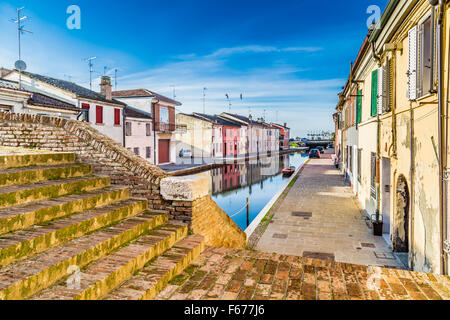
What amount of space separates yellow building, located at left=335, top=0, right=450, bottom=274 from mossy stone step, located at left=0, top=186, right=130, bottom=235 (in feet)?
16.4

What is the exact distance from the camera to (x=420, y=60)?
5242mm

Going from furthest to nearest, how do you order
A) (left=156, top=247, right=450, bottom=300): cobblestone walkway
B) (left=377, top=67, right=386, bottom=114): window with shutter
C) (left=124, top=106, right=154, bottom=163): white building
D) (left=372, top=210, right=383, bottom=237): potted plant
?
(left=124, top=106, right=154, bottom=163): white building, (left=372, top=210, right=383, bottom=237): potted plant, (left=377, top=67, right=386, bottom=114): window with shutter, (left=156, top=247, right=450, bottom=300): cobblestone walkway

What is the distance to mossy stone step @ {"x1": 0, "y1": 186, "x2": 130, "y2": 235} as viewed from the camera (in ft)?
9.72

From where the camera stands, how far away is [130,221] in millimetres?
3889

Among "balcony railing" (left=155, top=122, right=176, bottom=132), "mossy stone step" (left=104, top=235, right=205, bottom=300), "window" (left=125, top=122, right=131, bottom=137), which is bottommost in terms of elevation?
"mossy stone step" (left=104, top=235, right=205, bottom=300)

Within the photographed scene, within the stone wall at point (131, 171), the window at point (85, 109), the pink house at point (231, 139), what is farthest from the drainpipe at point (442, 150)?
the pink house at point (231, 139)

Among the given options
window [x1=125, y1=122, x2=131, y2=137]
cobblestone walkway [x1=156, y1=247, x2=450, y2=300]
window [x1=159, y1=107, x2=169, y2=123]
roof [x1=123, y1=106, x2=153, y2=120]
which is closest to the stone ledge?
cobblestone walkway [x1=156, y1=247, x2=450, y2=300]

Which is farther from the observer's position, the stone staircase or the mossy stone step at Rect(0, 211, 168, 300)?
the stone staircase

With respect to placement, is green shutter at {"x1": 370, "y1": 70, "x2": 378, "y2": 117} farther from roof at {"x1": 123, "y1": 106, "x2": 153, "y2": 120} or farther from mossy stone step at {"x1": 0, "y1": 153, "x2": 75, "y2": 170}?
roof at {"x1": 123, "y1": 106, "x2": 153, "y2": 120}

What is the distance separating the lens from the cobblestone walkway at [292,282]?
9.08ft

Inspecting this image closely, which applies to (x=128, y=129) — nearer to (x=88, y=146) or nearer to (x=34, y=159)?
(x=88, y=146)

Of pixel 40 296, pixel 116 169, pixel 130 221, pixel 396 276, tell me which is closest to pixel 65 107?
pixel 116 169

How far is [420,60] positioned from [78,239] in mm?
6161

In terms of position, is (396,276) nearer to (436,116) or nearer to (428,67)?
(436,116)
